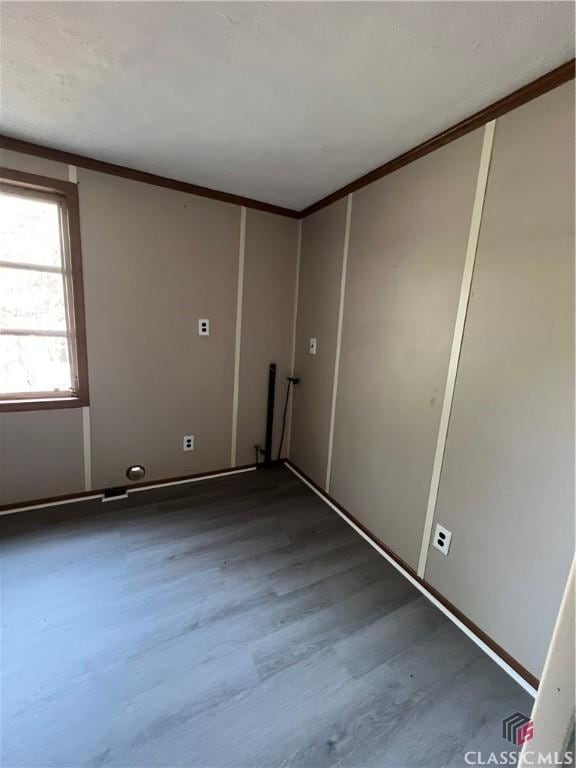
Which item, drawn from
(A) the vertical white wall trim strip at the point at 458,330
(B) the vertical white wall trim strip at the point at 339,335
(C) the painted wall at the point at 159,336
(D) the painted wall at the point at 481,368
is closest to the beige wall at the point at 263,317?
(C) the painted wall at the point at 159,336

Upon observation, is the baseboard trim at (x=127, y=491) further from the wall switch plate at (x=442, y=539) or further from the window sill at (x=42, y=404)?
the wall switch plate at (x=442, y=539)

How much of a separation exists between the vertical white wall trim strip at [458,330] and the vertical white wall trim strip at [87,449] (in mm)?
2285

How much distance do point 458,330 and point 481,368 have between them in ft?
0.71

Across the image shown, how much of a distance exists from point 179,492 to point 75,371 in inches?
46.4

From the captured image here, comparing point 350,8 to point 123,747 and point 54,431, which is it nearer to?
point 123,747

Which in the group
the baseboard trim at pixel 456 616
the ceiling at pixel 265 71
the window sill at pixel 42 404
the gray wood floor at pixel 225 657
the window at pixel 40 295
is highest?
the ceiling at pixel 265 71

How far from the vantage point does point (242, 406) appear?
284 centimetres

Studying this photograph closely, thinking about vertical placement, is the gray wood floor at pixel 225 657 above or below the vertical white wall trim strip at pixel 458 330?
below

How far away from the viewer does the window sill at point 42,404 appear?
2031 millimetres

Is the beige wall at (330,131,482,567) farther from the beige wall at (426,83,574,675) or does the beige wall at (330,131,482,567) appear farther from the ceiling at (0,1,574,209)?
the ceiling at (0,1,574,209)

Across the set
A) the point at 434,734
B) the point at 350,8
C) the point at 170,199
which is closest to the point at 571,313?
the point at 350,8

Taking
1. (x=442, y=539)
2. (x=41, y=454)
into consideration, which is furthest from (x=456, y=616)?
(x=41, y=454)

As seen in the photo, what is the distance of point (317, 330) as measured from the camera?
261 centimetres

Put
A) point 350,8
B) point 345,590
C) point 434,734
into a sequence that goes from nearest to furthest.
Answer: point 350,8 < point 434,734 < point 345,590
